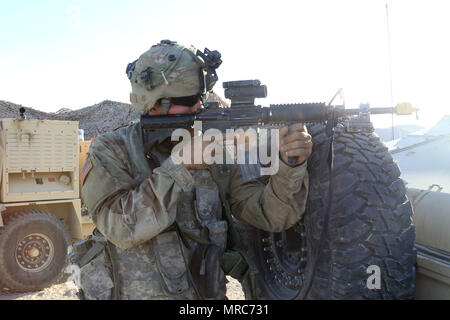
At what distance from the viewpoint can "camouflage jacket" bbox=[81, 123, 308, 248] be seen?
2281mm

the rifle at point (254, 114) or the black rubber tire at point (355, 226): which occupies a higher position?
the rifle at point (254, 114)

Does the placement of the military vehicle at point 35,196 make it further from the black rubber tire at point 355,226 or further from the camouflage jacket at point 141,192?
the black rubber tire at point 355,226

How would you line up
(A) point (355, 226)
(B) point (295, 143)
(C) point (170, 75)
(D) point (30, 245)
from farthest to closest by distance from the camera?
(D) point (30, 245) < (C) point (170, 75) < (B) point (295, 143) < (A) point (355, 226)

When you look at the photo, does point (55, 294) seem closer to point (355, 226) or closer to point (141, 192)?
point (141, 192)

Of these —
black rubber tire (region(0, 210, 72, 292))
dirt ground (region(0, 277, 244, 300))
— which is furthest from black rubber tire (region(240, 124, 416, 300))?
black rubber tire (region(0, 210, 72, 292))

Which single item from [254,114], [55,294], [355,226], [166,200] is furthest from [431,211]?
[55,294]

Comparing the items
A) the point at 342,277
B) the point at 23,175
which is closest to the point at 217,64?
the point at 342,277

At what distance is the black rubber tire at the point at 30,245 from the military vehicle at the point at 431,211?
5.43 m

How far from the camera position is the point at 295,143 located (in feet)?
7.23

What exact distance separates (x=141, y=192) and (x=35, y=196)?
500 centimetres

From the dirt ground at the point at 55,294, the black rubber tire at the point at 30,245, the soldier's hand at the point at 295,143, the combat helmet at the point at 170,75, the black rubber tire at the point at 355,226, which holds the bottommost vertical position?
the dirt ground at the point at 55,294

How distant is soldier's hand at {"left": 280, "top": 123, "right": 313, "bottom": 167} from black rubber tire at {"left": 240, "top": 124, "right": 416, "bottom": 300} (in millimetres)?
118

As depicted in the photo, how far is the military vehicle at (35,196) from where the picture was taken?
6336 mm

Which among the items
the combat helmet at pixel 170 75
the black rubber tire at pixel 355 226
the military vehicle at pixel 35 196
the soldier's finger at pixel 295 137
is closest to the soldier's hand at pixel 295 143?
the soldier's finger at pixel 295 137
